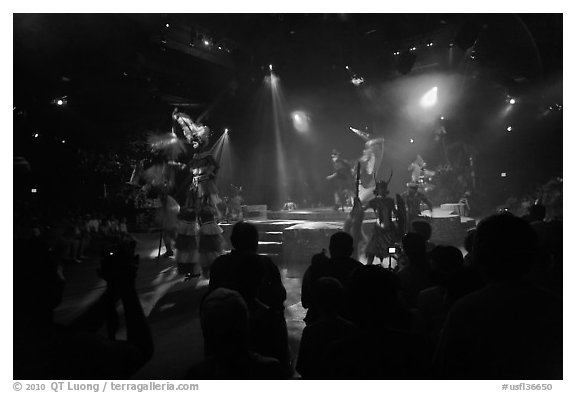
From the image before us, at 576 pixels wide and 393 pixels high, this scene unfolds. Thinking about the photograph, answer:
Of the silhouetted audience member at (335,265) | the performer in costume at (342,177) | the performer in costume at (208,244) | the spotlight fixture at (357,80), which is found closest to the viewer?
the silhouetted audience member at (335,265)

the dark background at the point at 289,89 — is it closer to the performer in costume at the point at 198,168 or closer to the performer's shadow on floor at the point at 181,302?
the performer in costume at the point at 198,168

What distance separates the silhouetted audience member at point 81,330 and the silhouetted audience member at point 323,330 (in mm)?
877

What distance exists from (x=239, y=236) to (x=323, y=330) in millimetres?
1005

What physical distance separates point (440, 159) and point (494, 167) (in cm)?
310

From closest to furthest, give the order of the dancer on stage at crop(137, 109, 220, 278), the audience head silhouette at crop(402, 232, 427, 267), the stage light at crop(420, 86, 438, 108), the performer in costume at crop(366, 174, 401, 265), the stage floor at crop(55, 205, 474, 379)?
the audience head silhouette at crop(402, 232, 427, 267) < the stage floor at crop(55, 205, 474, 379) < the dancer on stage at crop(137, 109, 220, 278) < the performer in costume at crop(366, 174, 401, 265) < the stage light at crop(420, 86, 438, 108)

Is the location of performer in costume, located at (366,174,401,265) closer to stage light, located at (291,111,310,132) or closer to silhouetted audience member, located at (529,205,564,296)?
silhouetted audience member, located at (529,205,564,296)

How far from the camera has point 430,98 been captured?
16391 millimetres

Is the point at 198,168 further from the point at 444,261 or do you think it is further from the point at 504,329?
the point at 504,329

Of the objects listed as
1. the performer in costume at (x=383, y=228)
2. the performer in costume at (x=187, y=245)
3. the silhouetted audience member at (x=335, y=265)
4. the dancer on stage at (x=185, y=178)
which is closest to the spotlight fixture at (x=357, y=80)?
the dancer on stage at (x=185, y=178)

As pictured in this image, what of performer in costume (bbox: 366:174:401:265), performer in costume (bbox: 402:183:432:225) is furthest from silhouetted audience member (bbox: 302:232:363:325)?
performer in costume (bbox: 402:183:432:225)

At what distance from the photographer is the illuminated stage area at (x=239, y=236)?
55.9 inches

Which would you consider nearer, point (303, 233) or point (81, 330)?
point (81, 330)

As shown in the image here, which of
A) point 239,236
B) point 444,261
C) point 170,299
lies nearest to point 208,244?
point 170,299

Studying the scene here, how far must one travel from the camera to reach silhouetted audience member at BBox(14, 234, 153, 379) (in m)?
1.54
